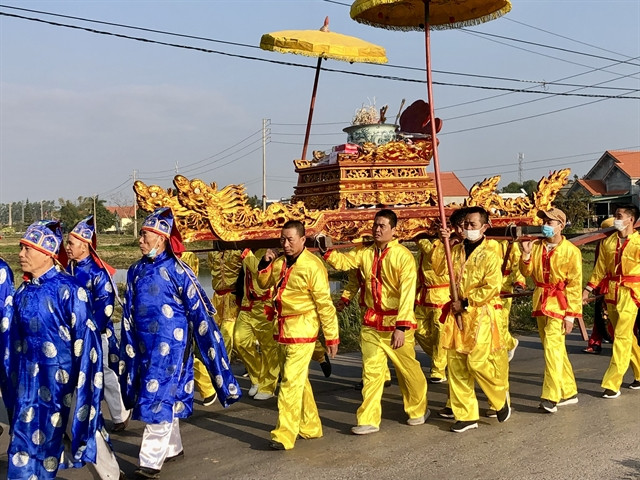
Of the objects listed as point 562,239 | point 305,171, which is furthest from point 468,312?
point 305,171

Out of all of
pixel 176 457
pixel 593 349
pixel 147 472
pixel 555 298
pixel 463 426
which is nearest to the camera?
pixel 147 472

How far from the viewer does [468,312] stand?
209 inches

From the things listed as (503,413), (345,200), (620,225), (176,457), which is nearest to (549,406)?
(503,413)

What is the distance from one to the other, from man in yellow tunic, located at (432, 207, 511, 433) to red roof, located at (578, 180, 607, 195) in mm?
30920

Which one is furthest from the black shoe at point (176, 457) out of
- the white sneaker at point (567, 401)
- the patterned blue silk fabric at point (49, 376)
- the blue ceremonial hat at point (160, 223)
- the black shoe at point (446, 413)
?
the white sneaker at point (567, 401)

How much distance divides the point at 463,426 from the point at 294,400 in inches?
53.1

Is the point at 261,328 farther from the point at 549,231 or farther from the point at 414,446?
the point at 549,231

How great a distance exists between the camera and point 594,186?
35219mm

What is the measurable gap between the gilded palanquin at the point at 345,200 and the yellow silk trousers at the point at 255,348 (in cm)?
110

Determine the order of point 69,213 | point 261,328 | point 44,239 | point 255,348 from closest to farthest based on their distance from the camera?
point 44,239 < point 261,328 < point 255,348 < point 69,213

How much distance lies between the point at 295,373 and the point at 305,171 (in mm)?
2712

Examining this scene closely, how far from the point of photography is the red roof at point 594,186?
112 feet

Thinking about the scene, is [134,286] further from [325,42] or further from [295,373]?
[325,42]

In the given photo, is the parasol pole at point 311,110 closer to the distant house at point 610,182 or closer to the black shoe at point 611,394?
the black shoe at point 611,394
